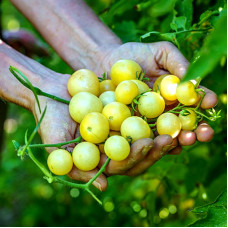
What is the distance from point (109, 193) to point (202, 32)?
1.38 meters

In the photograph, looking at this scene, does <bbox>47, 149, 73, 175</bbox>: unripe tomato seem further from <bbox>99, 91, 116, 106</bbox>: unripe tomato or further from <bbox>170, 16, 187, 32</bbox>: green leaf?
<bbox>170, 16, 187, 32</bbox>: green leaf

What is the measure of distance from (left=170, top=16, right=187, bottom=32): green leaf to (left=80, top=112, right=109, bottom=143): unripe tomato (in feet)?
1.32

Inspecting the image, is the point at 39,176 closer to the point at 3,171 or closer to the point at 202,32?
the point at 3,171

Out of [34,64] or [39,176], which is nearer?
[34,64]

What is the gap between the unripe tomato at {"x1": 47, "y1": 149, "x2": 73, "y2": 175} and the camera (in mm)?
1122

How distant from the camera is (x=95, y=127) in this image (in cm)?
112

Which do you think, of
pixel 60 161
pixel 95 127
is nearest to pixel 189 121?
pixel 95 127

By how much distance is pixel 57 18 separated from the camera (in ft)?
6.01

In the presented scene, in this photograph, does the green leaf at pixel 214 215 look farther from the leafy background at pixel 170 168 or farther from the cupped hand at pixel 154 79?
the cupped hand at pixel 154 79

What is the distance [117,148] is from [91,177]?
135mm

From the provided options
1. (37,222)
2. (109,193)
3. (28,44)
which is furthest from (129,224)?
(28,44)

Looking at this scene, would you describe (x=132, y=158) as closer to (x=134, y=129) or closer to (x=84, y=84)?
(x=134, y=129)

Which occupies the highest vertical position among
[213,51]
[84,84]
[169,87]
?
[213,51]

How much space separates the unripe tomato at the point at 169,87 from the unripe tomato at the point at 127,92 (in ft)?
0.28
